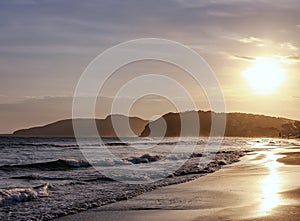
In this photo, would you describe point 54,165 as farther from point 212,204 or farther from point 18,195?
point 212,204

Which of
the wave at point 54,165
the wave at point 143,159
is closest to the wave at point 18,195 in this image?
the wave at point 54,165

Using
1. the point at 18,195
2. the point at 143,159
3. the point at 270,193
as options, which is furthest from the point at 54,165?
the point at 270,193

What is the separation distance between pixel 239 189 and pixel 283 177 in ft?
14.1

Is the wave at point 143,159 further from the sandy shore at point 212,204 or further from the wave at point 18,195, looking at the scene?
the wave at point 18,195

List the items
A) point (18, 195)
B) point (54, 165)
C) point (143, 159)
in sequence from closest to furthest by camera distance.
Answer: point (18, 195) < point (54, 165) < point (143, 159)

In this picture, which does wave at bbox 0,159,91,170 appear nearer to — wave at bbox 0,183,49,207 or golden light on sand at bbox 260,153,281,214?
wave at bbox 0,183,49,207

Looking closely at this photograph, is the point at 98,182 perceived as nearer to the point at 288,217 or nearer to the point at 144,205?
the point at 144,205

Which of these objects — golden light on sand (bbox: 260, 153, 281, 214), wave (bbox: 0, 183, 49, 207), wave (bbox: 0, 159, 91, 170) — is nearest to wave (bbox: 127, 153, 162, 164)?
wave (bbox: 0, 159, 91, 170)

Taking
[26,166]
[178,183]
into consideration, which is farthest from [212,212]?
[26,166]

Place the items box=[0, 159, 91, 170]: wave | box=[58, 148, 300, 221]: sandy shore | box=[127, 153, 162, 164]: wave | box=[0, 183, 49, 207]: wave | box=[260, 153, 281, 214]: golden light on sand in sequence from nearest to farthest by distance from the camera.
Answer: box=[58, 148, 300, 221]: sandy shore < box=[260, 153, 281, 214]: golden light on sand < box=[0, 183, 49, 207]: wave < box=[0, 159, 91, 170]: wave < box=[127, 153, 162, 164]: wave

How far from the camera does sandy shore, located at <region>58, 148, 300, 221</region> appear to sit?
38.6 ft

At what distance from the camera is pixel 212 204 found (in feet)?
44.4

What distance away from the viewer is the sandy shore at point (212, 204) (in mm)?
11763

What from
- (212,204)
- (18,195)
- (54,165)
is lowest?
(212,204)
